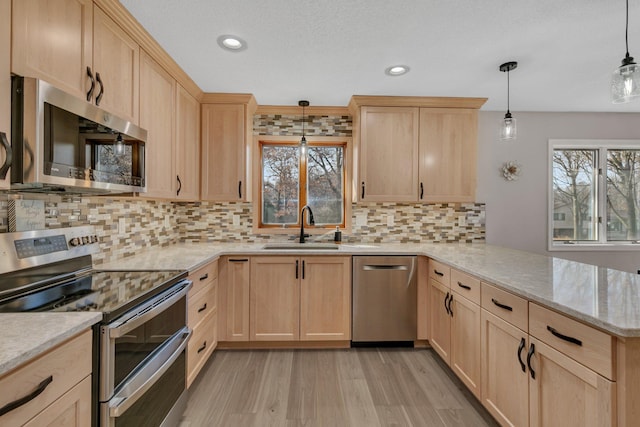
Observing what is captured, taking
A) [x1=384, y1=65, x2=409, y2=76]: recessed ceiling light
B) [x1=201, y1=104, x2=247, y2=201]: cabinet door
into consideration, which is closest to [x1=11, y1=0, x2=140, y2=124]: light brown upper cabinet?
A: [x1=201, y1=104, x2=247, y2=201]: cabinet door

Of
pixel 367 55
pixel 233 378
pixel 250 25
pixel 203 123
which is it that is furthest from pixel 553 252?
pixel 203 123

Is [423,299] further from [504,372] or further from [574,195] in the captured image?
[574,195]

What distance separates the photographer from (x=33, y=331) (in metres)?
0.87

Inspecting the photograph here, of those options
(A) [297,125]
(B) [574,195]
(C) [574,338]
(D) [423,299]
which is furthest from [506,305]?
(B) [574,195]

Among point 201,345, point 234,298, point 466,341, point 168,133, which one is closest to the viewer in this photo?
point 466,341

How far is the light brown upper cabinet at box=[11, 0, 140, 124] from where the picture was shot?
1139mm

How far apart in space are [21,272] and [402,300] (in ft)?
8.05

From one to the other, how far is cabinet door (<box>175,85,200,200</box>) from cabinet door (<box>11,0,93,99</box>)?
3.15 feet

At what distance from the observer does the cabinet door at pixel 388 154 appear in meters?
2.89

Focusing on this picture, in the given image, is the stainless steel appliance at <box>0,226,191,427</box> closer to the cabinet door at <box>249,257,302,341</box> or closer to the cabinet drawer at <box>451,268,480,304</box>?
the cabinet door at <box>249,257,302,341</box>

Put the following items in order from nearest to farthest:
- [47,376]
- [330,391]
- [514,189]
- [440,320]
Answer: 1. [47,376]
2. [330,391]
3. [440,320]
4. [514,189]

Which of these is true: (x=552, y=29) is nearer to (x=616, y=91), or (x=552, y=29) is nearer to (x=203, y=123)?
(x=616, y=91)

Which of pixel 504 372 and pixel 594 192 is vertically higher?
pixel 594 192

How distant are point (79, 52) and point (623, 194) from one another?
482 centimetres
